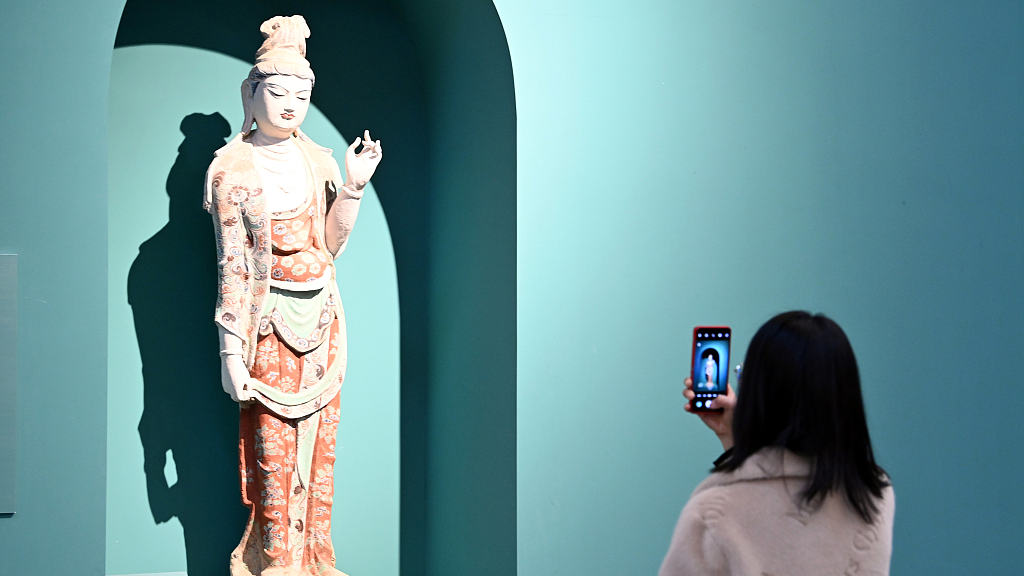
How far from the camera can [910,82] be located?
12.1 ft

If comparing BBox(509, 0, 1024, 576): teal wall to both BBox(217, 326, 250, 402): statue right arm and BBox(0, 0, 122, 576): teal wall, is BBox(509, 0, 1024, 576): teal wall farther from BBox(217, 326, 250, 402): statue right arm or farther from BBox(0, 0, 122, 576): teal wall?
BBox(0, 0, 122, 576): teal wall

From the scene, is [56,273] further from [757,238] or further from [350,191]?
[757,238]

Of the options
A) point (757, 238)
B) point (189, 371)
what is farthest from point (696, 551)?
point (189, 371)

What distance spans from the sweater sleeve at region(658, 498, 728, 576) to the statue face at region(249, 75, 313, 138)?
236cm

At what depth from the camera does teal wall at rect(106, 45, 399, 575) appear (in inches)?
156

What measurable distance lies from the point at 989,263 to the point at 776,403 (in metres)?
2.48

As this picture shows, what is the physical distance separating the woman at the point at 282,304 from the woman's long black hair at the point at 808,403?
2150 mm

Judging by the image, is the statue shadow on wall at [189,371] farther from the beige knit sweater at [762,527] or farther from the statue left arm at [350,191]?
the beige knit sweater at [762,527]

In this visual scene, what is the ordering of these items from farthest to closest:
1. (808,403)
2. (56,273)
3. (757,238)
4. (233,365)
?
1. (757,238)
2. (233,365)
3. (56,273)
4. (808,403)

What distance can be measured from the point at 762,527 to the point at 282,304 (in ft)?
7.37

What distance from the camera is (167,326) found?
402 centimetres

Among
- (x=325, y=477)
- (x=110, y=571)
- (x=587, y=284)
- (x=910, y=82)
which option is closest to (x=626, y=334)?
(x=587, y=284)

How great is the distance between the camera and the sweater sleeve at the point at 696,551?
1.73 meters

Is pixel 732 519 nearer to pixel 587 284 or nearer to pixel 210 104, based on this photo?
pixel 587 284
